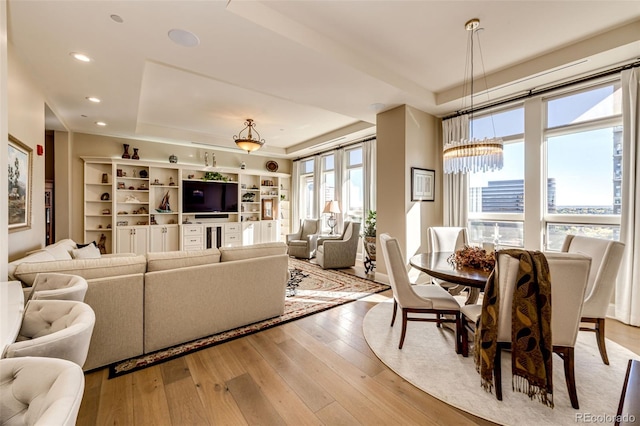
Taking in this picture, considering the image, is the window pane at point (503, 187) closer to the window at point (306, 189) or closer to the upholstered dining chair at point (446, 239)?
the upholstered dining chair at point (446, 239)

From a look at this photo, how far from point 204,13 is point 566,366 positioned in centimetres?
363

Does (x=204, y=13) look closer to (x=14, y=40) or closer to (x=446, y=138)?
(x=14, y=40)

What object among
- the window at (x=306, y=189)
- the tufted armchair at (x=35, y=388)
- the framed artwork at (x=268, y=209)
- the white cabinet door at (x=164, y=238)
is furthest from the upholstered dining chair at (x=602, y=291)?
the white cabinet door at (x=164, y=238)

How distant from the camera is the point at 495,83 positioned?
3.53m

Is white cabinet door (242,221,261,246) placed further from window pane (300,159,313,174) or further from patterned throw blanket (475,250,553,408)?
patterned throw blanket (475,250,553,408)

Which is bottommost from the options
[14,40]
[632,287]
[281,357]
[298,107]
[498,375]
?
[281,357]

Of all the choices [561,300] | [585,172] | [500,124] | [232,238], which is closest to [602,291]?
[561,300]

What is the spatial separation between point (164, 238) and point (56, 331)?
5431mm

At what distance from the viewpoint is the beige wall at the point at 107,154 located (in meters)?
5.39

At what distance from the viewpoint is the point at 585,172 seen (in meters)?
3.32

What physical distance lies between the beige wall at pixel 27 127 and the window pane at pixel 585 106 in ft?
19.3

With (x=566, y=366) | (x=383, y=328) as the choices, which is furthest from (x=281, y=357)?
(x=566, y=366)

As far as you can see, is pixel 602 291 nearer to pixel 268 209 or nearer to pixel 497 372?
pixel 497 372

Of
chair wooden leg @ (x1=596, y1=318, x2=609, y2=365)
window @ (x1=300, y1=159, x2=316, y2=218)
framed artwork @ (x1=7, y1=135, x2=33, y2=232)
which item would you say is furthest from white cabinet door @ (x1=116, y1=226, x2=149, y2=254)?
chair wooden leg @ (x1=596, y1=318, x2=609, y2=365)
